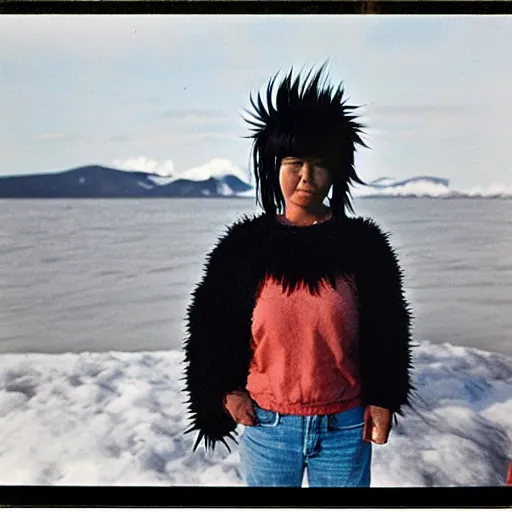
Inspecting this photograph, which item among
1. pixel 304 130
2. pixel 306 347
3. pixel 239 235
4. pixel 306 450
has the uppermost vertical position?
pixel 304 130

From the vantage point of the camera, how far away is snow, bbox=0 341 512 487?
1.26 metres

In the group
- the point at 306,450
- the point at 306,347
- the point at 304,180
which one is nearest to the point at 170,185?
the point at 304,180

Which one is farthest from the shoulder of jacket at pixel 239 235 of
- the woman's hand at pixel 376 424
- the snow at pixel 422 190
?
the woman's hand at pixel 376 424

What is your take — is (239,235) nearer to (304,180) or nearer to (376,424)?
(304,180)

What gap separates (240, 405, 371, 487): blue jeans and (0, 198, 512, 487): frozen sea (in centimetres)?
3

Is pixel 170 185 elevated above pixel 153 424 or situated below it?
above

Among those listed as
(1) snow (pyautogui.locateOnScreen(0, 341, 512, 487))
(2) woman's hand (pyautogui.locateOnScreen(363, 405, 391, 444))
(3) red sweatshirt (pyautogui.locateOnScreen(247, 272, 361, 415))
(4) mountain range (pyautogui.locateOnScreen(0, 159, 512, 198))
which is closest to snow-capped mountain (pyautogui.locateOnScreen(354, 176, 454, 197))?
(4) mountain range (pyautogui.locateOnScreen(0, 159, 512, 198))

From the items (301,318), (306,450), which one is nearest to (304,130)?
(301,318)

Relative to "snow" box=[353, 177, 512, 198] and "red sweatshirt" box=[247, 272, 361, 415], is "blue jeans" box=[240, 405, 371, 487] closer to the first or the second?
"red sweatshirt" box=[247, 272, 361, 415]

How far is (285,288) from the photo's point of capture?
1.23 metres

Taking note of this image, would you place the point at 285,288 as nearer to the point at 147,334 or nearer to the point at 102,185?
the point at 147,334

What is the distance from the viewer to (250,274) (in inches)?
48.9

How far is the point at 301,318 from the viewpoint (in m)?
1.23

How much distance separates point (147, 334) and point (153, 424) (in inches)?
6.2
